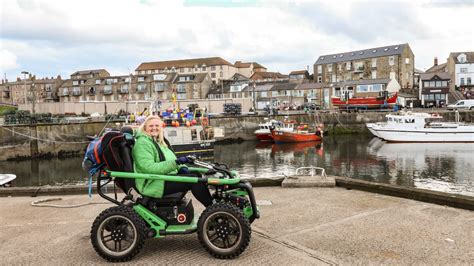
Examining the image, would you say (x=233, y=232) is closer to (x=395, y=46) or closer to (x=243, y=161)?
(x=243, y=161)

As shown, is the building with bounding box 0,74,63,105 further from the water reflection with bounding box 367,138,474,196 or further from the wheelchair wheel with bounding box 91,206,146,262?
the wheelchair wheel with bounding box 91,206,146,262

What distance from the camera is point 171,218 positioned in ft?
16.3

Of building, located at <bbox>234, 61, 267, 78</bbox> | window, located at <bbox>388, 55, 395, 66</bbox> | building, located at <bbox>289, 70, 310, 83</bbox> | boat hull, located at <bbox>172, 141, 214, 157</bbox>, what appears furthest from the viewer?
building, located at <bbox>234, 61, 267, 78</bbox>

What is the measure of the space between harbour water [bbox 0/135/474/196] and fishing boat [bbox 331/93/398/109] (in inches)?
635

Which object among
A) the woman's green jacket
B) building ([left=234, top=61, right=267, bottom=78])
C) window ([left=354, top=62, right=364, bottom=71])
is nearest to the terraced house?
building ([left=234, top=61, right=267, bottom=78])

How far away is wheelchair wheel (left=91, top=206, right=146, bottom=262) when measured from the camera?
467cm

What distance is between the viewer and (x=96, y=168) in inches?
192

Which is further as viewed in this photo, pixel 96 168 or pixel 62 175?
pixel 62 175

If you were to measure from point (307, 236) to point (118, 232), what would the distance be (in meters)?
2.44

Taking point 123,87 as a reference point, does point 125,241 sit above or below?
below

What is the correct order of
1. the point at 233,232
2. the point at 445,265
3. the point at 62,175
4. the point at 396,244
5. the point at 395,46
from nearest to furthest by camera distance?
the point at 445,265, the point at 233,232, the point at 396,244, the point at 62,175, the point at 395,46

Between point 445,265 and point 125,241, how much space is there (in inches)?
142

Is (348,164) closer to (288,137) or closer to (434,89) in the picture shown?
(288,137)

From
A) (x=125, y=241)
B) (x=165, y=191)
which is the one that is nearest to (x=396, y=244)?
(x=165, y=191)
